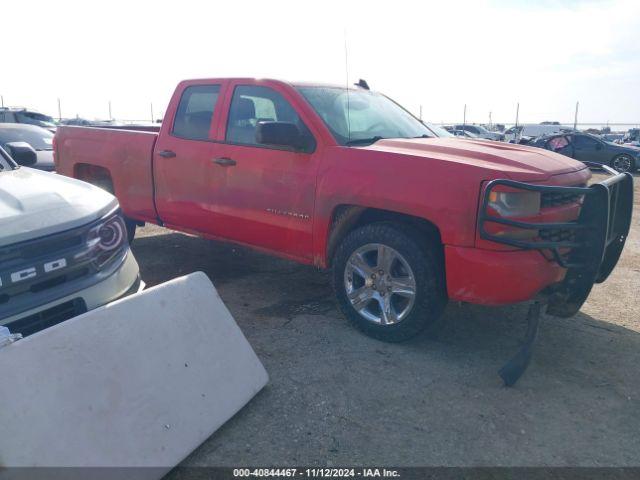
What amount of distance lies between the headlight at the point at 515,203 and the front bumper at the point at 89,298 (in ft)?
7.00

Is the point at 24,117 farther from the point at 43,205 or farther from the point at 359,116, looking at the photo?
the point at 43,205

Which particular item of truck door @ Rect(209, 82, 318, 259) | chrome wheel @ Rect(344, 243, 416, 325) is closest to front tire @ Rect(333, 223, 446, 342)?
chrome wheel @ Rect(344, 243, 416, 325)

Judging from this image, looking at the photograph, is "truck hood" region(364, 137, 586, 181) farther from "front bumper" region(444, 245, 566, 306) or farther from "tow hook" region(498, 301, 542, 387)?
"tow hook" region(498, 301, 542, 387)

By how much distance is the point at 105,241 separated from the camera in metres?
2.82

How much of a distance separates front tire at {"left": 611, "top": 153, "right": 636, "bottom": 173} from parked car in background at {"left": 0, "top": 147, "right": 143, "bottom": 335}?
58.5ft

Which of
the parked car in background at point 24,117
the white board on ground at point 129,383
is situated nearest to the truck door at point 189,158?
the white board on ground at point 129,383

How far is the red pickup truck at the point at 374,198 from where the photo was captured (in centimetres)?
325

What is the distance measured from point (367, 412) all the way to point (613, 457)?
1.24 metres

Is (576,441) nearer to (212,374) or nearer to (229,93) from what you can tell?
(212,374)

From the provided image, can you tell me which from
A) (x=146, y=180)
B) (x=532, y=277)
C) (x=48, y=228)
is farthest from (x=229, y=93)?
(x=532, y=277)

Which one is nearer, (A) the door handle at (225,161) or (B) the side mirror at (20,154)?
(B) the side mirror at (20,154)

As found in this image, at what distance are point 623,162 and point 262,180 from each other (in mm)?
16541

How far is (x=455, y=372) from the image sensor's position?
11.3ft

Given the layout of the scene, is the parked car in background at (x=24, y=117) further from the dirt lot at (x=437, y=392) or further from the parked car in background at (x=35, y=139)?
the dirt lot at (x=437, y=392)
